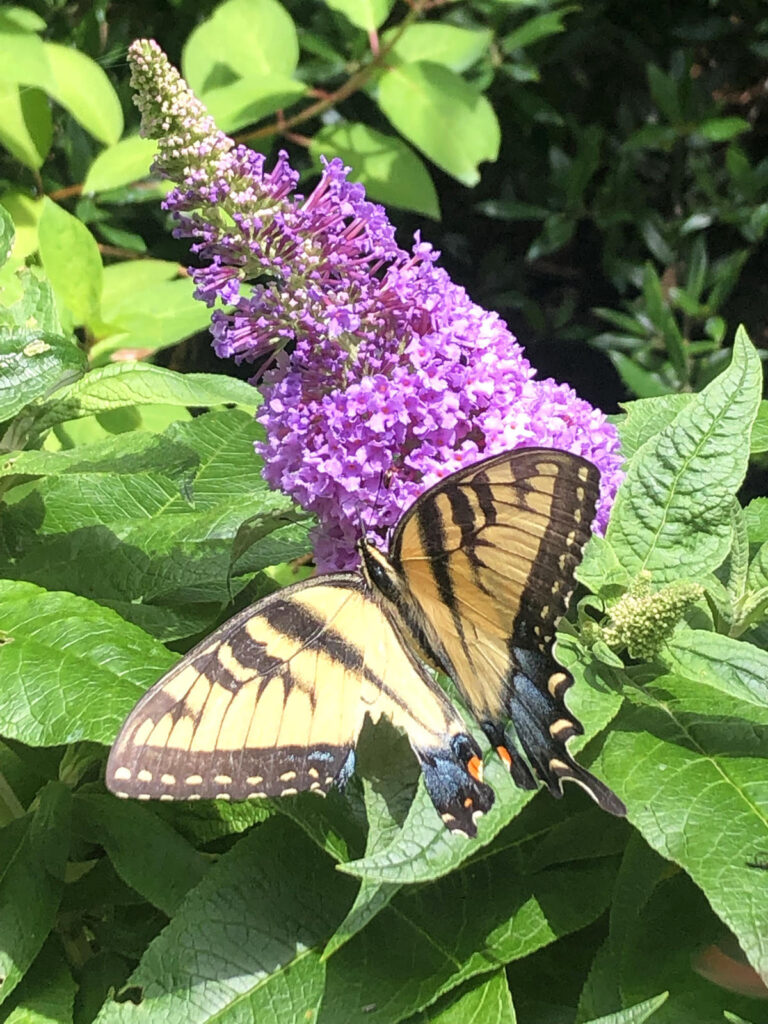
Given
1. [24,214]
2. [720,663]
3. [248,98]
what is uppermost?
[248,98]

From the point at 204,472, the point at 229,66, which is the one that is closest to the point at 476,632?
the point at 204,472

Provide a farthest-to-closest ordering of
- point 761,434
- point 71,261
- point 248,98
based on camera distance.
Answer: point 248,98
point 71,261
point 761,434

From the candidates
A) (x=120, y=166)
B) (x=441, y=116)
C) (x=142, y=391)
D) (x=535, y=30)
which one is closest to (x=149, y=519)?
(x=142, y=391)

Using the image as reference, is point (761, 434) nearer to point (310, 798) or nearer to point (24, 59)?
point (310, 798)

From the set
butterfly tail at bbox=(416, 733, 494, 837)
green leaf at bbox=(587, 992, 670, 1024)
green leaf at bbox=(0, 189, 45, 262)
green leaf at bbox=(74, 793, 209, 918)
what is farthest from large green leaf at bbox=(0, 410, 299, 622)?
green leaf at bbox=(0, 189, 45, 262)

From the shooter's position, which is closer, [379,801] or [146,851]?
[379,801]

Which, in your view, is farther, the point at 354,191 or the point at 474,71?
the point at 474,71

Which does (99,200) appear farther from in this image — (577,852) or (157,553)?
(577,852)

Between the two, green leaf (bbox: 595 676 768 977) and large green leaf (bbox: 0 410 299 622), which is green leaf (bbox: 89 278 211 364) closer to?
large green leaf (bbox: 0 410 299 622)

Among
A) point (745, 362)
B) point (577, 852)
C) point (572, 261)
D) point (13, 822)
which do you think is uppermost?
point (745, 362)
